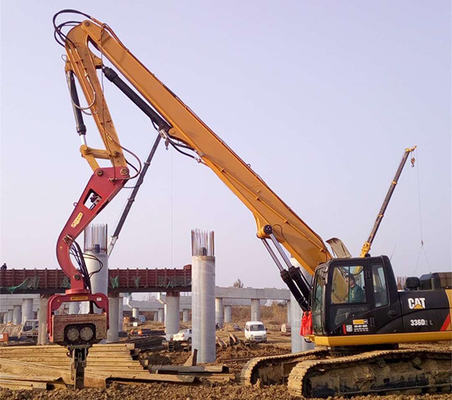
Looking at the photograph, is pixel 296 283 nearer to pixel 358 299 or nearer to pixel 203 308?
Answer: pixel 358 299

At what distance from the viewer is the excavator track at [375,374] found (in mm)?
11094

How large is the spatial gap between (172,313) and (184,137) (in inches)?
939

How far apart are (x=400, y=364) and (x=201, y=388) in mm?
4216

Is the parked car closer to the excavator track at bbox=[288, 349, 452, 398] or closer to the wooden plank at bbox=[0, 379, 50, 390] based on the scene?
the wooden plank at bbox=[0, 379, 50, 390]

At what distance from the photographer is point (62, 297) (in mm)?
12578

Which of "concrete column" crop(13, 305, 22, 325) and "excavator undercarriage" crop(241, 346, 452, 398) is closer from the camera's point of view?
"excavator undercarriage" crop(241, 346, 452, 398)

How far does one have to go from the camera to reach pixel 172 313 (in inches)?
1428

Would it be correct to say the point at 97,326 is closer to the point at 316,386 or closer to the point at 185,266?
the point at 316,386

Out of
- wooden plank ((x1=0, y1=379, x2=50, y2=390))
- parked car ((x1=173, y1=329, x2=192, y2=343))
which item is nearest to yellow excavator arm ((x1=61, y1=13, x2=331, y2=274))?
wooden plank ((x1=0, y1=379, x2=50, y2=390))

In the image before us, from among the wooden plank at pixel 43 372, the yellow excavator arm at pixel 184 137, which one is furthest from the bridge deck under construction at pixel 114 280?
the yellow excavator arm at pixel 184 137

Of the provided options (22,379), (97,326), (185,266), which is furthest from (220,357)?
(97,326)

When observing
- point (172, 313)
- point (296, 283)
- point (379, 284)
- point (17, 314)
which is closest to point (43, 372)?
point (296, 283)

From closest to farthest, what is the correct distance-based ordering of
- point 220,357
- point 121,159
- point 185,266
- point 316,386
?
point 316,386
point 121,159
point 220,357
point 185,266

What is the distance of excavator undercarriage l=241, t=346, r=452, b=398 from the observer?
11.1 metres
